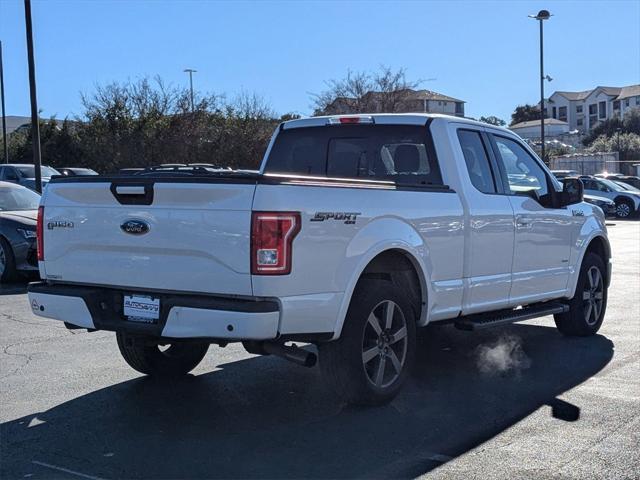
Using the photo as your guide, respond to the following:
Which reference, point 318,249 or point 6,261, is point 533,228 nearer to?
point 318,249

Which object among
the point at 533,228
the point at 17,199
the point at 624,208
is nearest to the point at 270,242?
the point at 533,228

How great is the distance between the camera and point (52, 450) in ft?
15.4

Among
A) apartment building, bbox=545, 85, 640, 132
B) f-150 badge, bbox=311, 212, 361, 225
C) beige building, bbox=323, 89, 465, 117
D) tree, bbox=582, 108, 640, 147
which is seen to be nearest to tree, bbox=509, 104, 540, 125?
apartment building, bbox=545, 85, 640, 132

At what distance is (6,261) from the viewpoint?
11797mm

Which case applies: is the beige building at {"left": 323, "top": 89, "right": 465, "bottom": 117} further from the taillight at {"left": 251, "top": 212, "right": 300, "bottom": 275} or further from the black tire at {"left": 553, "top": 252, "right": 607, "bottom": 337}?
the taillight at {"left": 251, "top": 212, "right": 300, "bottom": 275}

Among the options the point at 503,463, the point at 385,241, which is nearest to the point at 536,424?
the point at 503,463

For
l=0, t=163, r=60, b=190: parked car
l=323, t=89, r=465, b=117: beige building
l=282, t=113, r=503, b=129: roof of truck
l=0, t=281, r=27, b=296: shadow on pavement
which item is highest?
l=323, t=89, r=465, b=117: beige building

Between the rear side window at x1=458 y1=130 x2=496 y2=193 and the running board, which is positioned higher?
the rear side window at x1=458 y1=130 x2=496 y2=193

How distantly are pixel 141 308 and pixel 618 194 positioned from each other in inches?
1110

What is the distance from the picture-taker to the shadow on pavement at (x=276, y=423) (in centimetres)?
448

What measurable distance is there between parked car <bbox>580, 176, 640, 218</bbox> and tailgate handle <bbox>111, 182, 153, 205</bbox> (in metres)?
26.7

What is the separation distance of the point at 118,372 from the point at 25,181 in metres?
19.9

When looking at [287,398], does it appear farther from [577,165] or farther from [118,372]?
[577,165]

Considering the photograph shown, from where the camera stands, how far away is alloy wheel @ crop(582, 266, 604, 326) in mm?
8250
